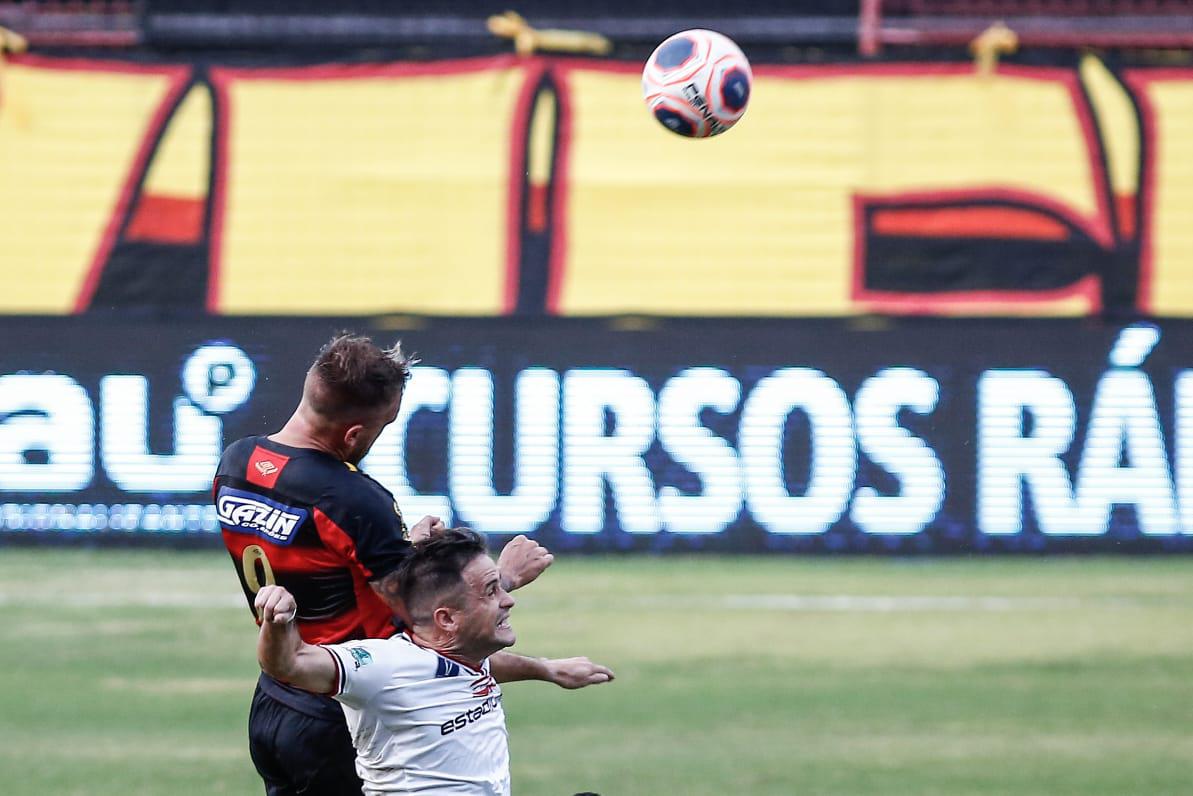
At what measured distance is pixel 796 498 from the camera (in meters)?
13.8

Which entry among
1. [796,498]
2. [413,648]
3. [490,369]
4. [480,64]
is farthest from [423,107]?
[413,648]

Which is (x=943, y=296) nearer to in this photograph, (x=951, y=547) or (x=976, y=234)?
(x=976, y=234)

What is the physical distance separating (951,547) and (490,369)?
4.20 m

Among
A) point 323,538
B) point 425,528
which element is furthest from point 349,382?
point 425,528

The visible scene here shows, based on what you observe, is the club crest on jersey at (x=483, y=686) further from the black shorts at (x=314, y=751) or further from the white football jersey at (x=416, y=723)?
the black shorts at (x=314, y=751)

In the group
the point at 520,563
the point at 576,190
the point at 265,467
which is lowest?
the point at 520,563

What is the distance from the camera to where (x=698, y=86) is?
7453 mm

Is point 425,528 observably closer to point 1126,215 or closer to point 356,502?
point 356,502

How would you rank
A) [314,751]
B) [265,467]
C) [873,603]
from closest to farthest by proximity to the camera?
[265,467] < [314,751] < [873,603]

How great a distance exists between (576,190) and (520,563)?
9.97 m

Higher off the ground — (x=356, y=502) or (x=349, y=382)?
(x=349, y=382)

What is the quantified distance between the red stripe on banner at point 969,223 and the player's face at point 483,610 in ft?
34.7

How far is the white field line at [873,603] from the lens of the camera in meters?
11.6

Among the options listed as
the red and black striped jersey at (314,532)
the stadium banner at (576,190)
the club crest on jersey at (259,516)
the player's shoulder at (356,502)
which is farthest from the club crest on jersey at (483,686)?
the stadium banner at (576,190)
